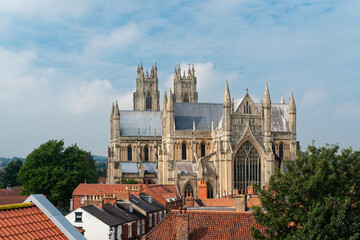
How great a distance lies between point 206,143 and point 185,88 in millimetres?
30903

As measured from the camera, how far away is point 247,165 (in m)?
78.7

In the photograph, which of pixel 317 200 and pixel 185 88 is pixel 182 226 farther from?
pixel 185 88

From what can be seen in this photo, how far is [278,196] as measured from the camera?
930 inches

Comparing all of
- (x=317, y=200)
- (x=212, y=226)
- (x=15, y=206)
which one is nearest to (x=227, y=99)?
(x=212, y=226)

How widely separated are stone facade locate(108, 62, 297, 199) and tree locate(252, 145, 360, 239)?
48.8 metres

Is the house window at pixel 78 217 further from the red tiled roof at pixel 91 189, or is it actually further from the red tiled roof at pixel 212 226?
the red tiled roof at pixel 91 189

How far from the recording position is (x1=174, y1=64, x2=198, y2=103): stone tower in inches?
4486

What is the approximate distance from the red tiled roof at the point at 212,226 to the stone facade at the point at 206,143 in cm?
4197

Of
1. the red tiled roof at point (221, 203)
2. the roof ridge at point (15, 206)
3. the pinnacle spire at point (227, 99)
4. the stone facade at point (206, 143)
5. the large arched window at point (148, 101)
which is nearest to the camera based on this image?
the roof ridge at point (15, 206)

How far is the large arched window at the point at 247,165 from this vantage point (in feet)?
256

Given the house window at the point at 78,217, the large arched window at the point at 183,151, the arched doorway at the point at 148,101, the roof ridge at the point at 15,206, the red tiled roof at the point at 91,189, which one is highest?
the arched doorway at the point at 148,101

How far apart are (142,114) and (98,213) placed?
67.0 m

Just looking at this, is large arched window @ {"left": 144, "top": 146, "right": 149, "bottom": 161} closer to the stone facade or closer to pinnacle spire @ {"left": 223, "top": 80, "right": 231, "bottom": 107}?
the stone facade

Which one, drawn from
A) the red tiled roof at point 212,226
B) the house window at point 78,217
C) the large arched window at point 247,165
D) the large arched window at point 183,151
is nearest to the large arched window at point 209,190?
the large arched window at point 247,165
